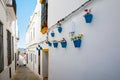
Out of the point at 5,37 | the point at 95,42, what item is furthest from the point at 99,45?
the point at 5,37

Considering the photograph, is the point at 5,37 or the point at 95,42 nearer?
the point at 95,42

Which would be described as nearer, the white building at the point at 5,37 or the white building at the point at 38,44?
the white building at the point at 5,37

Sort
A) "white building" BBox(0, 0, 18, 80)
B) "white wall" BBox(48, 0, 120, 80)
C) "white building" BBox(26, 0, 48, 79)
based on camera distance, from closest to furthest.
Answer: "white wall" BBox(48, 0, 120, 80) → "white building" BBox(0, 0, 18, 80) → "white building" BBox(26, 0, 48, 79)

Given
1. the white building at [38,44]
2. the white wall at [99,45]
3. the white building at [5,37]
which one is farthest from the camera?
the white building at [38,44]

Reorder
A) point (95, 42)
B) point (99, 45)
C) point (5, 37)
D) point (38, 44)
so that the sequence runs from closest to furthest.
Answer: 1. point (99, 45)
2. point (95, 42)
3. point (5, 37)
4. point (38, 44)

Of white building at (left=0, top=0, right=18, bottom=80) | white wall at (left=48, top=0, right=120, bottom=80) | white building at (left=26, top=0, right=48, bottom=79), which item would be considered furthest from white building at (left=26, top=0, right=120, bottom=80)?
white building at (left=26, top=0, right=48, bottom=79)

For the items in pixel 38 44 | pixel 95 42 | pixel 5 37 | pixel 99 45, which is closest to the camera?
pixel 99 45

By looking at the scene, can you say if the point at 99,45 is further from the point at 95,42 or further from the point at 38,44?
the point at 38,44

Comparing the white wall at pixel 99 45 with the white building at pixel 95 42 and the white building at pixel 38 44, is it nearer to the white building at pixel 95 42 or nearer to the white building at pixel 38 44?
the white building at pixel 95 42

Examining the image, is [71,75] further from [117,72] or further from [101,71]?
[117,72]

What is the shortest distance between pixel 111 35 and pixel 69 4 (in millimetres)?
2145

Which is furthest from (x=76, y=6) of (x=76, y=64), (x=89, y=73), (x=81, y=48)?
(x=89, y=73)

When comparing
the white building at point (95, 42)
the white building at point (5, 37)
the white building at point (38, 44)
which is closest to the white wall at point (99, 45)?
the white building at point (95, 42)

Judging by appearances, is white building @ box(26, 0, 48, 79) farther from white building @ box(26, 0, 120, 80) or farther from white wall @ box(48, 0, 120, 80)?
white wall @ box(48, 0, 120, 80)
